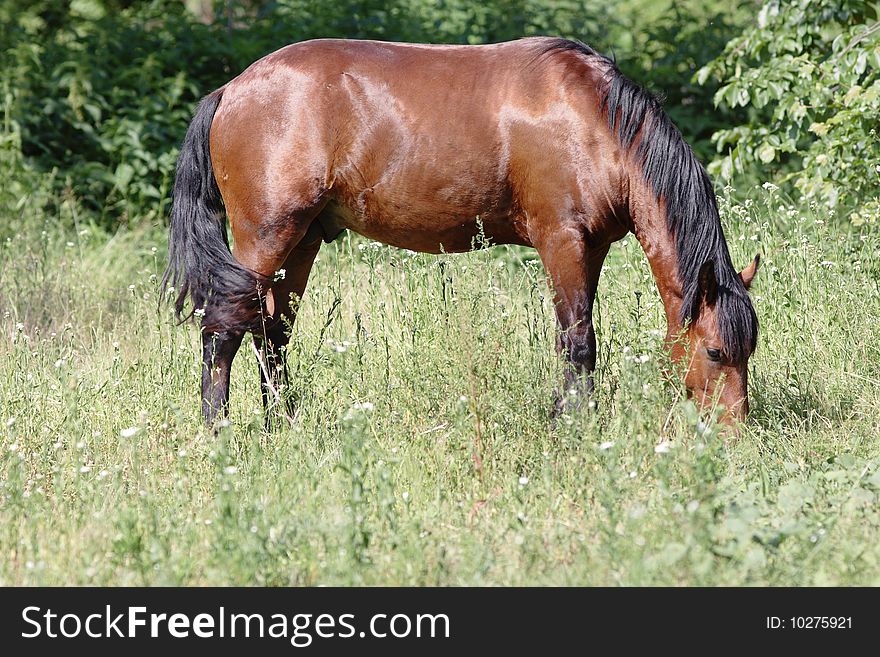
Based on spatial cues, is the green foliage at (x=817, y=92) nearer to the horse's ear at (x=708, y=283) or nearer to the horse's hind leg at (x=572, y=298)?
the horse's ear at (x=708, y=283)

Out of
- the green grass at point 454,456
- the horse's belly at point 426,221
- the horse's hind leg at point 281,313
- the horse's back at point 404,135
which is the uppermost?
the horse's back at point 404,135

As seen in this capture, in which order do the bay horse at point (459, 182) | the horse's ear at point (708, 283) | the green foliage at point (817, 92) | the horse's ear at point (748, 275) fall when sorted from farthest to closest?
1. the green foliage at point (817, 92)
2. the horse's ear at point (748, 275)
3. the bay horse at point (459, 182)
4. the horse's ear at point (708, 283)

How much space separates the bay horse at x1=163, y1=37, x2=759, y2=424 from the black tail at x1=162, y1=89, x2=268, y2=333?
11 millimetres

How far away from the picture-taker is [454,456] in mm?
4637

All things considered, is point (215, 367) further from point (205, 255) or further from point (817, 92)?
point (817, 92)

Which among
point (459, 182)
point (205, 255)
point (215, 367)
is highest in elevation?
point (459, 182)

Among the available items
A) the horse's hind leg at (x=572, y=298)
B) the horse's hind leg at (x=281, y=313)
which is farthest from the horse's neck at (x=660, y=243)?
the horse's hind leg at (x=281, y=313)

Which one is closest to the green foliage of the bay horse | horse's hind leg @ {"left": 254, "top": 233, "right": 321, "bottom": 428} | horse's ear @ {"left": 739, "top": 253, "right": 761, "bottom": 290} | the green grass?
the green grass

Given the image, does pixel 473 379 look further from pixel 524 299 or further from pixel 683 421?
pixel 524 299

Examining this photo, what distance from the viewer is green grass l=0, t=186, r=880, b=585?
365 cm

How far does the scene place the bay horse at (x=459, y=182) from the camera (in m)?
4.83

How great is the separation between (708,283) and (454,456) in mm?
1375

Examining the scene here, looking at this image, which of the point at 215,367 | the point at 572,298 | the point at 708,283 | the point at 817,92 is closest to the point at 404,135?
the point at 572,298
